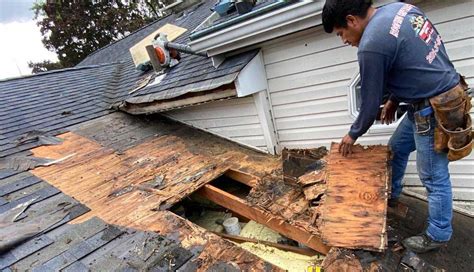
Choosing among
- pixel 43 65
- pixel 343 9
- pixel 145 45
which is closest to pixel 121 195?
pixel 343 9

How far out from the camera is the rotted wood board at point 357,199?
6.53 ft

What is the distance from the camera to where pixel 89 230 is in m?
2.48

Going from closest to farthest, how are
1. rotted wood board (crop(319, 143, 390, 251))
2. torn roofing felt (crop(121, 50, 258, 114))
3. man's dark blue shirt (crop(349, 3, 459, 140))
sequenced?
man's dark blue shirt (crop(349, 3, 459, 140)), rotted wood board (crop(319, 143, 390, 251)), torn roofing felt (crop(121, 50, 258, 114))

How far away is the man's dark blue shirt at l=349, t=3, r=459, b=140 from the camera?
1.69m

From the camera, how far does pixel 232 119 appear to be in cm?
402

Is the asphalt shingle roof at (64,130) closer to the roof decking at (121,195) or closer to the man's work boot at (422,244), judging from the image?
the roof decking at (121,195)

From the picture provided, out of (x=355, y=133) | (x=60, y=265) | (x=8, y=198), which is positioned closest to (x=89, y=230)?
(x=60, y=265)

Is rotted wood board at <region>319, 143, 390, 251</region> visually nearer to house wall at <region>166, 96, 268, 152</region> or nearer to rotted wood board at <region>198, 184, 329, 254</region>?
rotted wood board at <region>198, 184, 329, 254</region>

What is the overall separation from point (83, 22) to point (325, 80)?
2141cm

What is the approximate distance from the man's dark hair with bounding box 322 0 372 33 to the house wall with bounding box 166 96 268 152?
6.20 feet

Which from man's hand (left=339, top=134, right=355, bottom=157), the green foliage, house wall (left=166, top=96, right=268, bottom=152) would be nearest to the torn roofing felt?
house wall (left=166, top=96, right=268, bottom=152)

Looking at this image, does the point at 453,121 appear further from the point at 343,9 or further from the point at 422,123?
the point at 343,9

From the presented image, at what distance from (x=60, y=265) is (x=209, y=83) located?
238 centimetres

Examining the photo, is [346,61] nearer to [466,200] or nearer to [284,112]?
[284,112]
